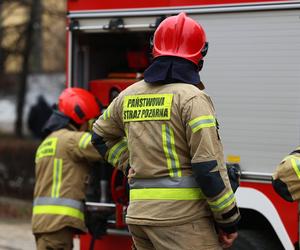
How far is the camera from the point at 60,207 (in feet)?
18.4

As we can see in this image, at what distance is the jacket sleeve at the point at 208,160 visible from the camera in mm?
3729

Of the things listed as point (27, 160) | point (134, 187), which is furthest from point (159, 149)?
point (27, 160)

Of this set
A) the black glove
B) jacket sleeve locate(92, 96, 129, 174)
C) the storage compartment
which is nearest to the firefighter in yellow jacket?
the black glove

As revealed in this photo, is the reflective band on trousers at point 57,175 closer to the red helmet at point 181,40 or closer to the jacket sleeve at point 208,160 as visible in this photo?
the red helmet at point 181,40

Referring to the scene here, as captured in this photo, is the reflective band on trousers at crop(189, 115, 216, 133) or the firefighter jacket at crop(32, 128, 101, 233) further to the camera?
the firefighter jacket at crop(32, 128, 101, 233)

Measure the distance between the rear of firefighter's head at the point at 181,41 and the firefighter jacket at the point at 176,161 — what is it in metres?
0.17

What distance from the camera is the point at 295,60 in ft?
16.3

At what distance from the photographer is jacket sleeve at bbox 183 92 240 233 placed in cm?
373

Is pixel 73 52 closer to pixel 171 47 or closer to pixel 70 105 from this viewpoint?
pixel 70 105

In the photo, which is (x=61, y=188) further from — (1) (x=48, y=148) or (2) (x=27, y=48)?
(2) (x=27, y=48)

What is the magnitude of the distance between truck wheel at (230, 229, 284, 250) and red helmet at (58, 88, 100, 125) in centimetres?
151

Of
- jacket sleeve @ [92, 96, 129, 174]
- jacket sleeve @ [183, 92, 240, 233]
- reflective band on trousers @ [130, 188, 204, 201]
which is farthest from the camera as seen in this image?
jacket sleeve @ [92, 96, 129, 174]

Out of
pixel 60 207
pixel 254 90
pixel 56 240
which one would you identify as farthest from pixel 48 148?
pixel 254 90

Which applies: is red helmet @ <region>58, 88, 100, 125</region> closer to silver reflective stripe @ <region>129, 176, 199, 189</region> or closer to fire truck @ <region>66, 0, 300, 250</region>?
fire truck @ <region>66, 0, 300, 250</region>
